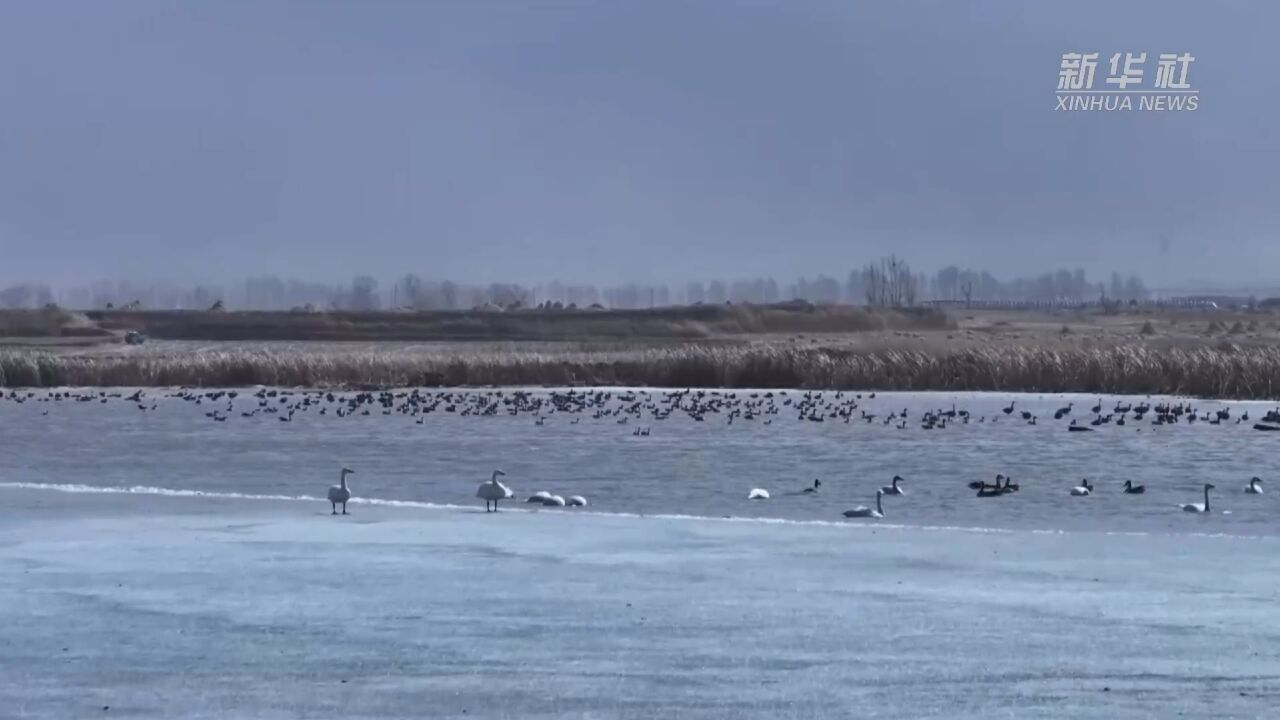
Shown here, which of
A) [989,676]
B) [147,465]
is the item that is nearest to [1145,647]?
[989,676]

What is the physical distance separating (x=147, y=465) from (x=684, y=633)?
50.6 ft

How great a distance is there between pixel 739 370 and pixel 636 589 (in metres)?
37.4

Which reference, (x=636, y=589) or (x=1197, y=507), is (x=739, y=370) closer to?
(x=1197, y=507)

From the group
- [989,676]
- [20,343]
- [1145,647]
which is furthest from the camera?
[20,343]

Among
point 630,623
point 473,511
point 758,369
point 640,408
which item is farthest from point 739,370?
point 630,623

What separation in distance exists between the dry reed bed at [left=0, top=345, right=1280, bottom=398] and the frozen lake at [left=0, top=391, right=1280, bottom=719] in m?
18.5

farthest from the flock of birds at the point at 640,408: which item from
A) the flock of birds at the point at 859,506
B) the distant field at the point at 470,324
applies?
the distant field at the point at 470,324

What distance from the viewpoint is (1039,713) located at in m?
8.12

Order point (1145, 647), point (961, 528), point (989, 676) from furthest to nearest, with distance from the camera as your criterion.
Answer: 1. point (961, 528)
2. point (1145, 647)
3. point (989, 676)

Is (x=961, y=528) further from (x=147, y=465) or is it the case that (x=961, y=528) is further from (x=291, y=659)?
(x=147, y=465)

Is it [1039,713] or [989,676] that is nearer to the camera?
[1039,713]

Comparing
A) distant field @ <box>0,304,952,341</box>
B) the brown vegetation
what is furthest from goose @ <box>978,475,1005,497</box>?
the brown vegetation

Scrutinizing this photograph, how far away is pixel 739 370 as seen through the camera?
49.0 metres

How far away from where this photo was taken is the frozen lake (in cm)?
855
